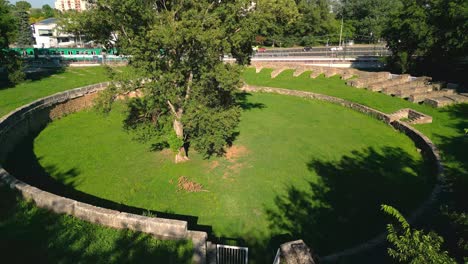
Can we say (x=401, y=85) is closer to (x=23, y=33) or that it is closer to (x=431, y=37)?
(x=431, y=37)

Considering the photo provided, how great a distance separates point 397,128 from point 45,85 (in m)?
34.5

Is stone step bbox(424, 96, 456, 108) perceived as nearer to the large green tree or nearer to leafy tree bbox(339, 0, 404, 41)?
the large green tree

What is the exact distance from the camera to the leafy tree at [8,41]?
33.1 metres

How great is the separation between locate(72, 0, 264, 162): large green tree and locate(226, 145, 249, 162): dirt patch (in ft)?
8.41

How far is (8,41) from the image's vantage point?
34.2m

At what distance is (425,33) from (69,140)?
3392 cm

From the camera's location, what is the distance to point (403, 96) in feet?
104

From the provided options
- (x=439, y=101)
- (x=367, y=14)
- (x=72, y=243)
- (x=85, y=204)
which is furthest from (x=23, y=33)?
(x=439, y=101)

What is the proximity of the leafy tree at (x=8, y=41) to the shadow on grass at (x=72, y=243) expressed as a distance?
2874 cm

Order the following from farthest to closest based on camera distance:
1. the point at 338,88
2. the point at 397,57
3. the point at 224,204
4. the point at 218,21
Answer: the point at 397,57
the point at 338,88
the point at 218,21
the point at 224,204

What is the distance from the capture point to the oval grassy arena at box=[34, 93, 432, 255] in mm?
13703

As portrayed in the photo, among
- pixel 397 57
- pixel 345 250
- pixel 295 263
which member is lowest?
pixel 345 250

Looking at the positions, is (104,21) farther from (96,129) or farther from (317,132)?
(317,132)

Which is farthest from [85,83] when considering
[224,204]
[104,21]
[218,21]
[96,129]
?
[224,204]
